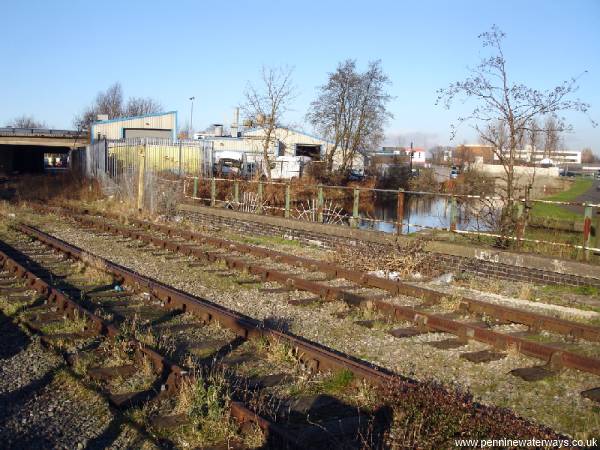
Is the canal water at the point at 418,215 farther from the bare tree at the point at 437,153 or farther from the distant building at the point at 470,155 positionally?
the bare tree at the point at 437,153

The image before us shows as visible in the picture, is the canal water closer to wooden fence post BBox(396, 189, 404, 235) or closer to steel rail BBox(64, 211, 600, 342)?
wooden fence post BBox(396, 189, 404, 235)

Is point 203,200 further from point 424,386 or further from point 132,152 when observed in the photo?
point 424,386

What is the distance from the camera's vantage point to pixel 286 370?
6.38 m

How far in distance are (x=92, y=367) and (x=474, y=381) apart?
3795 mm

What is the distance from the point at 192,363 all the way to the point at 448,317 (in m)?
4.23

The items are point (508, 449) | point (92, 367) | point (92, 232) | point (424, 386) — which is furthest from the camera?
point (92, 232)

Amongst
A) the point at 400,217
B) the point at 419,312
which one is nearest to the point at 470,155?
the point at 400,217

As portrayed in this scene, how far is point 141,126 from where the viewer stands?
5416 centimetres

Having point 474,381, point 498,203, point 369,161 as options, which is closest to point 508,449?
point 474,381

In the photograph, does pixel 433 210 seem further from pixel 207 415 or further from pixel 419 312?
pixel 207 415

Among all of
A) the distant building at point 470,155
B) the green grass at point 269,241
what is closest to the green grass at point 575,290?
the green grass at point 269,241

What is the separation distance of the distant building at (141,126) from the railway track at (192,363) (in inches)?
1766

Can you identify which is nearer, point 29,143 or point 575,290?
point 575,290

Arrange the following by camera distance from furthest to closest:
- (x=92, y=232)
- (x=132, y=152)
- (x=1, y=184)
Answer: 1. (x=1, y=184)
2. (x=132, y=152)
3. (x=92, y=232)
